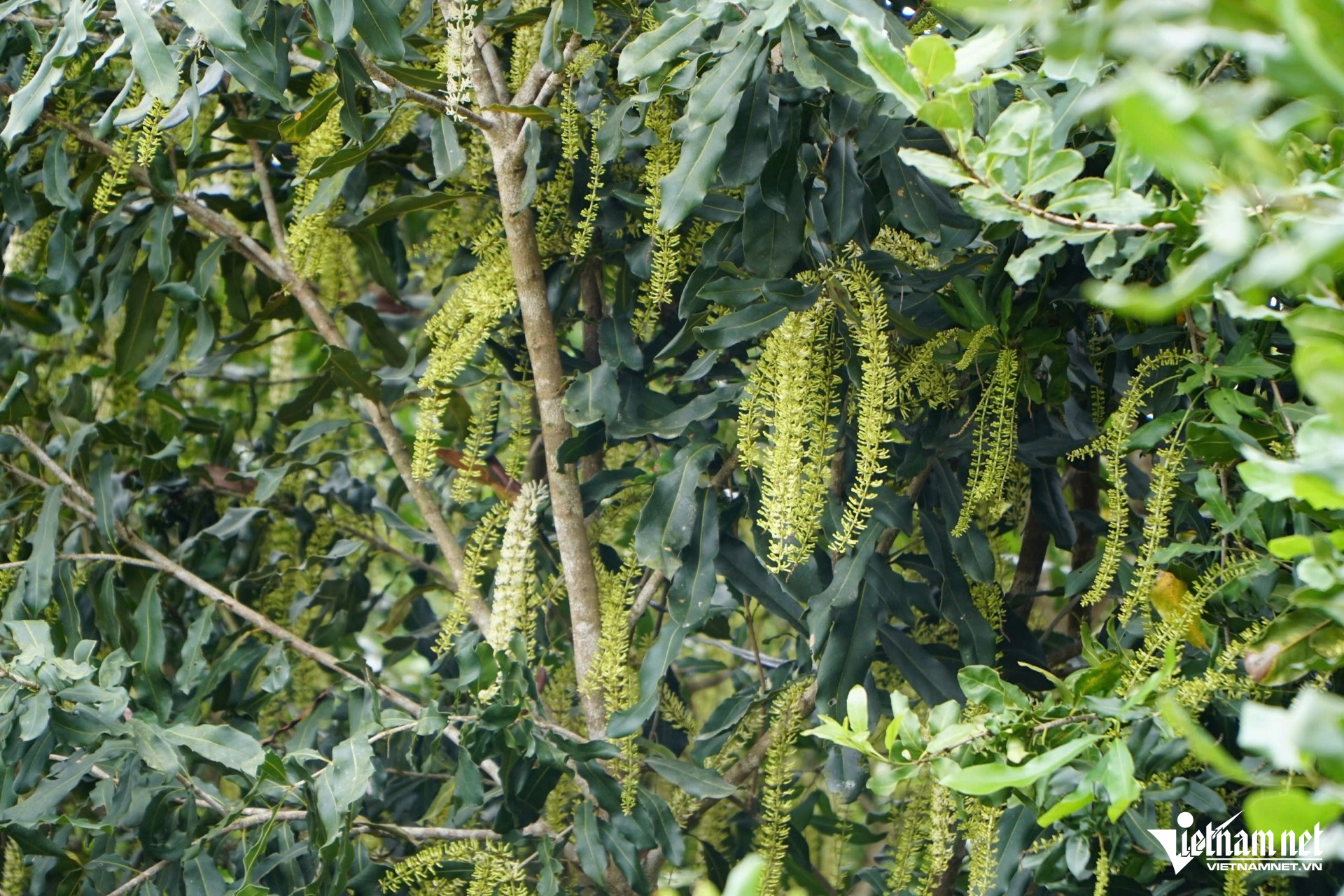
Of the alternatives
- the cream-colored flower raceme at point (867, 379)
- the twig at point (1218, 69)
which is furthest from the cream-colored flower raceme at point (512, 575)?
the twig at point (1218, 69)

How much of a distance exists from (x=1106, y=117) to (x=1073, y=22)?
428mm

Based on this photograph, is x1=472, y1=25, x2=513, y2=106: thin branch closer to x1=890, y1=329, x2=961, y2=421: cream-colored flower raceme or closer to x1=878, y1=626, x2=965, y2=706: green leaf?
x1=890, y1=329, x2=961, y2=421: cream-colored flower raceme

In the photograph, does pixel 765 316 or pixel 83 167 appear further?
pixel 83 167

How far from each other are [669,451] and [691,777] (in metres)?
0.36

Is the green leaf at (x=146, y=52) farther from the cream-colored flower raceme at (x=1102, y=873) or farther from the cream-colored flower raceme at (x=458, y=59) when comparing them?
the cream-colored flower raceme at (x=1102, y=873)

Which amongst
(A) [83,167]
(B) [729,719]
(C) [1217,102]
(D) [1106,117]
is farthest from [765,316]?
(A) [83,167]

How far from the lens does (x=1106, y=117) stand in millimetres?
922

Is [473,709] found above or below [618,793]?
above

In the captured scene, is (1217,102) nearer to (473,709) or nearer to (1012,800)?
(1012,800)

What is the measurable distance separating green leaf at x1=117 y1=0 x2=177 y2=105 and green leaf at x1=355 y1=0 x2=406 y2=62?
19cm

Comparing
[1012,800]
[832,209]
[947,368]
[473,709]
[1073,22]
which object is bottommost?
[1012,800]

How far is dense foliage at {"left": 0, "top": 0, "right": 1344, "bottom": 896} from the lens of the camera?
2.80 feet

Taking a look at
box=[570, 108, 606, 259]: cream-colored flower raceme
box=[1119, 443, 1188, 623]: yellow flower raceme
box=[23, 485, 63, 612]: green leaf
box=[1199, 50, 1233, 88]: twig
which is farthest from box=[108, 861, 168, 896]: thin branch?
box=[1199, 50, 1233, 88]: twig

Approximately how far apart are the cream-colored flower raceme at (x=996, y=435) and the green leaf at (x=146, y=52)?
82 centimetres
